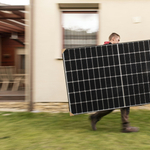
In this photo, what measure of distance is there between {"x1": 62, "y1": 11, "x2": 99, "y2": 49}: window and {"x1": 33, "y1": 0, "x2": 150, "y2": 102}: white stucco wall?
35cm

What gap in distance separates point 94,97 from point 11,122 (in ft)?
7.72

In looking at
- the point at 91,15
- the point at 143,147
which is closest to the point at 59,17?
the point at 91,15

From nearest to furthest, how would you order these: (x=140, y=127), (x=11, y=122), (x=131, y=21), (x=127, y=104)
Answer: (x=127, y=104) → (x=140, y=127) → (x=11, y=122) → (x=131, y=21)

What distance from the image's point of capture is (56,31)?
638 cm

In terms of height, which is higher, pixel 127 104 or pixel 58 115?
pixel 127 104

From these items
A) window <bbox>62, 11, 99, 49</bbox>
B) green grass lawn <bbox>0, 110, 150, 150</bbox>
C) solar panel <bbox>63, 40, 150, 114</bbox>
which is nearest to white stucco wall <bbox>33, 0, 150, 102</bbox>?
window <bbox>62, 11, 99, 49</bbox>

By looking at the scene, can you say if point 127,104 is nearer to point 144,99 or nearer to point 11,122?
point 144,99

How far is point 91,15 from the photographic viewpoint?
6672 mm

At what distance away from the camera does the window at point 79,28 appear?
6.68 m

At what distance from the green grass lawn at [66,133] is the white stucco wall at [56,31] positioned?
0.89 m

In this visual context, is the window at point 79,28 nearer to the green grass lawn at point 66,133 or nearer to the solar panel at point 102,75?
the green grass lawn at point 66,133

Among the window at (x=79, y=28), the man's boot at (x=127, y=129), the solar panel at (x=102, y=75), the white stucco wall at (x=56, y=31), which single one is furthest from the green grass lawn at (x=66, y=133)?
the window at (x=79, y=28)

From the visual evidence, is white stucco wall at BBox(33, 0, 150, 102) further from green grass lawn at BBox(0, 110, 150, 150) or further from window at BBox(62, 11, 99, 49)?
green grass lawn at BBox(0, 110, 150, 150)

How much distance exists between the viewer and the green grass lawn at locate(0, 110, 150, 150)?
142 inches
